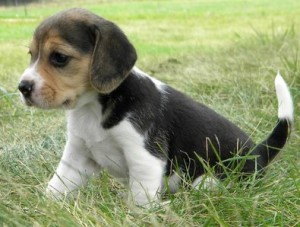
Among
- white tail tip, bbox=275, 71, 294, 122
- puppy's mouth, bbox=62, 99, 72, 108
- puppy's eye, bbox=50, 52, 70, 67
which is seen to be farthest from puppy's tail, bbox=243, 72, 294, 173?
puppy's eye, bbox=50, 52, 70, 67

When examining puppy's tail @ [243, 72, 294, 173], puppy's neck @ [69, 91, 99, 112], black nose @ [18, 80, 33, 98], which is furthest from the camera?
puppy's tail @ [243, 72, 294, 173]

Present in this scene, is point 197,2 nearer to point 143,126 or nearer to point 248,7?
point 248,7

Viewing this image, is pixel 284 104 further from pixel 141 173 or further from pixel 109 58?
pixel 109 58

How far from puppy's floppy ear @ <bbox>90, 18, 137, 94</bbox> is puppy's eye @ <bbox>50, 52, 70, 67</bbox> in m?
0.16

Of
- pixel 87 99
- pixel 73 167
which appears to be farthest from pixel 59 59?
pixel 73 167

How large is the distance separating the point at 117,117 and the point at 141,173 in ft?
1.24

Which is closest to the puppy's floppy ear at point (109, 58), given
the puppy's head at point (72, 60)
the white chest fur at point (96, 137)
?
the puppy's head at point (72, 60)

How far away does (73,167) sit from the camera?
4.30 metres

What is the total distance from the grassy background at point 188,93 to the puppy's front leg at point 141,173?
138 millimetres

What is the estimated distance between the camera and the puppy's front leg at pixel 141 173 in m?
4.01

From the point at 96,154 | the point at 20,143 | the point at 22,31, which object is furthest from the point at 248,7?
the point at 96,154

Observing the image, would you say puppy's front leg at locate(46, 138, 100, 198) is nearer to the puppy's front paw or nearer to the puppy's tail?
the puppy's front paw

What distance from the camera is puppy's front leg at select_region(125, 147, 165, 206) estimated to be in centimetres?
401

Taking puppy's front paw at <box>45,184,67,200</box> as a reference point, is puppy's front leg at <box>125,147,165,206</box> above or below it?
above
